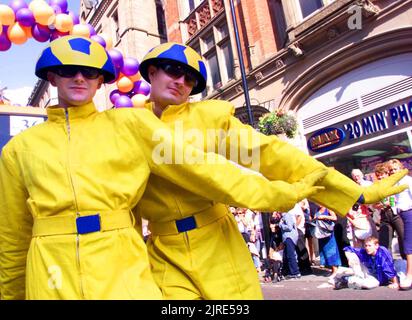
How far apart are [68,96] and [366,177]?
7.82 m

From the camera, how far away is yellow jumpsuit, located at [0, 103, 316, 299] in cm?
145

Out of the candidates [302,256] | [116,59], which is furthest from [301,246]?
[116,59]

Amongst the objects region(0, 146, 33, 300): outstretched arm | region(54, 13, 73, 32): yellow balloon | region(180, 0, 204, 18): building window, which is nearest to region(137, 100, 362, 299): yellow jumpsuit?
region(0, 146, 33, 300): outstretched arm

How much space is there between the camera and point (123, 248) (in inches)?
59.7

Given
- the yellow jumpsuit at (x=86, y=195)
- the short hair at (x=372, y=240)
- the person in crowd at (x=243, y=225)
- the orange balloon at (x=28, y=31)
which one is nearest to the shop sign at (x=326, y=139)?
the person in crowd at (x=243, y=225)

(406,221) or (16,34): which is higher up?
(16,34)

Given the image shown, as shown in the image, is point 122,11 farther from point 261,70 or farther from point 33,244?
point 33,244

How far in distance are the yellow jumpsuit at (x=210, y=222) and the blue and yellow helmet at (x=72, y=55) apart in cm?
44

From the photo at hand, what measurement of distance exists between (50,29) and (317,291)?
219 inches

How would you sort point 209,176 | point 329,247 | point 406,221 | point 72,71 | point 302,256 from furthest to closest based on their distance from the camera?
point 302,256
point 329,247
point 406,221
point 72,71
point 209,176

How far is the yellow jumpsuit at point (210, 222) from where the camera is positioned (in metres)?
1.77

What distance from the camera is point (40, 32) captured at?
17.6ft

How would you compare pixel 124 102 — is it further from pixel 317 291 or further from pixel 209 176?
pixel 317 291

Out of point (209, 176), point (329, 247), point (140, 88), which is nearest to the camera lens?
point (209, 176)
